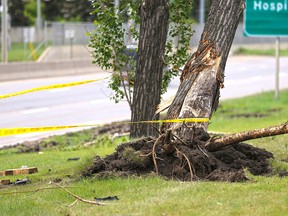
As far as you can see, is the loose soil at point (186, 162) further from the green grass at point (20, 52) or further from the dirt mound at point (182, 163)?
the green grass at point (20, 52)

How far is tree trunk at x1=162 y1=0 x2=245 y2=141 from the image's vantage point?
9586mm

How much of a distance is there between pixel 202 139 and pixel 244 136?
0.55 m

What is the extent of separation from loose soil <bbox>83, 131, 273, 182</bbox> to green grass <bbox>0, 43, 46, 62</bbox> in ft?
98.0

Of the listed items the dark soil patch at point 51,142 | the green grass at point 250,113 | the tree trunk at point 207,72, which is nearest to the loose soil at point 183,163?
the tree trunk at point 207,72

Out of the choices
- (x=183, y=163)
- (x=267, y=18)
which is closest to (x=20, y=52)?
(x=267, y=18)

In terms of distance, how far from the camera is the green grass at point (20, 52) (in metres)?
39.9

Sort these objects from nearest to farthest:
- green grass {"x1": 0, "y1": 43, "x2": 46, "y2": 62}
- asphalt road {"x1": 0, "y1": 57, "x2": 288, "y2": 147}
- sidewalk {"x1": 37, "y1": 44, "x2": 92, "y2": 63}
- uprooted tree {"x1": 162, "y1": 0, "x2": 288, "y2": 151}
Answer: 1. uprooted tree {"x1": 162, "y1": 0, "x2": 288, "y2": 151}
2. asphalt road {"x1": 0, "y1": 57, "x2": 288, "y2": 147}
3. green grass {"x1": 0, "y1": 43, "x2": 46, "y2": 62}
4. sidewalk {"x1": 37, "y1": 44, "x2": 92, "y2": 63}

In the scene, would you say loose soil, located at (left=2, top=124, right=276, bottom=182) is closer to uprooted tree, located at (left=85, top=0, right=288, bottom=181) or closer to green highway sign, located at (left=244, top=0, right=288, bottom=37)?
uprooted tree, located at (left=85, top=0, right=288, bottom=181)

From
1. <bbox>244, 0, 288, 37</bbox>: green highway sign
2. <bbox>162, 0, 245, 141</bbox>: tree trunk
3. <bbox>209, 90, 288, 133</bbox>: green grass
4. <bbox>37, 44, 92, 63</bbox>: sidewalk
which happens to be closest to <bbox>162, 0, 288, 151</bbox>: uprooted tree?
<bbox>162, 0, 245, 141</bbox>: tree trunk

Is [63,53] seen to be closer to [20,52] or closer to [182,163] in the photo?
[20,52]

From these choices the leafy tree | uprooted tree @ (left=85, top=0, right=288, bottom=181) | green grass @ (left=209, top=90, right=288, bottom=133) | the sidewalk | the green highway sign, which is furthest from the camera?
the sidewalk

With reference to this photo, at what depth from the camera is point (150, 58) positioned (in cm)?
1120

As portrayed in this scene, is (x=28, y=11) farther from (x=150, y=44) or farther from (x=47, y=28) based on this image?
(x=150, y=44)

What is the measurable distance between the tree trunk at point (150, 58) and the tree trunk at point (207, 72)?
107cm
